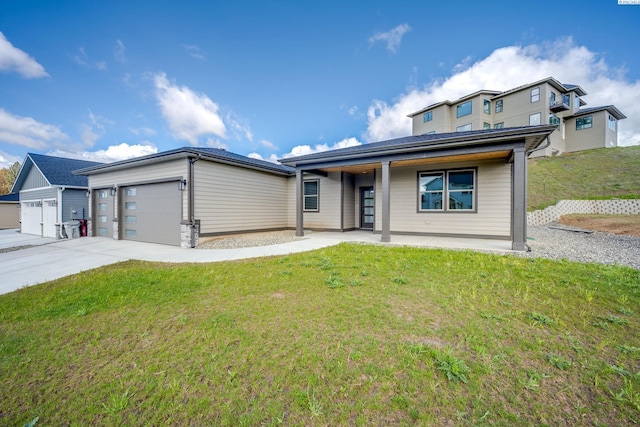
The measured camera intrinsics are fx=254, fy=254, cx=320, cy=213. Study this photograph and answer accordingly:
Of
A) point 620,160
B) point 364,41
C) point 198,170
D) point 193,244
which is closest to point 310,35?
point 364,41

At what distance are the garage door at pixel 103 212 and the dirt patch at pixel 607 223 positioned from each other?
68.1 feet

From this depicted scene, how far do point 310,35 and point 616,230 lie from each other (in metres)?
15.2

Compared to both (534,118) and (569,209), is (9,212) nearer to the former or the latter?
(569,209)

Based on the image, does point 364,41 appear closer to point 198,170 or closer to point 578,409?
point 198,170

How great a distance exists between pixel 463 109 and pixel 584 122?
10.4m

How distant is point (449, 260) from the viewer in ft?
17.9

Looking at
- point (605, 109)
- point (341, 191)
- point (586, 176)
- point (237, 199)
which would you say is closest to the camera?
point (237, 199)

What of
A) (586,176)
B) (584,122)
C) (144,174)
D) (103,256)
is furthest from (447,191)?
(584,122)

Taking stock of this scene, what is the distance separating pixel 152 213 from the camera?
374 inches

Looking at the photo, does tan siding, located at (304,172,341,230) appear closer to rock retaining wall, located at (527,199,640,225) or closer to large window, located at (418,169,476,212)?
large window, located at (418,169,476,212)

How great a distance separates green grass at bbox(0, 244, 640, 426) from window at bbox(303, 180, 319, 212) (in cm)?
770


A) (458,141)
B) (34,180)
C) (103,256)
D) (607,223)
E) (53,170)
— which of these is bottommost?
(103,256)

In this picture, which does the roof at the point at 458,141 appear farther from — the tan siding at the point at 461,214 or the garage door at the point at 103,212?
the garage door at the point at 103,212

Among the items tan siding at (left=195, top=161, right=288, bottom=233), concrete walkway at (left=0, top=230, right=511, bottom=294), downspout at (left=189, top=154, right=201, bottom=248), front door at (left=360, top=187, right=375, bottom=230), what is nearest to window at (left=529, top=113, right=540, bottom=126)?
front door at (left=360, top=187, right=375, bottom=230)
